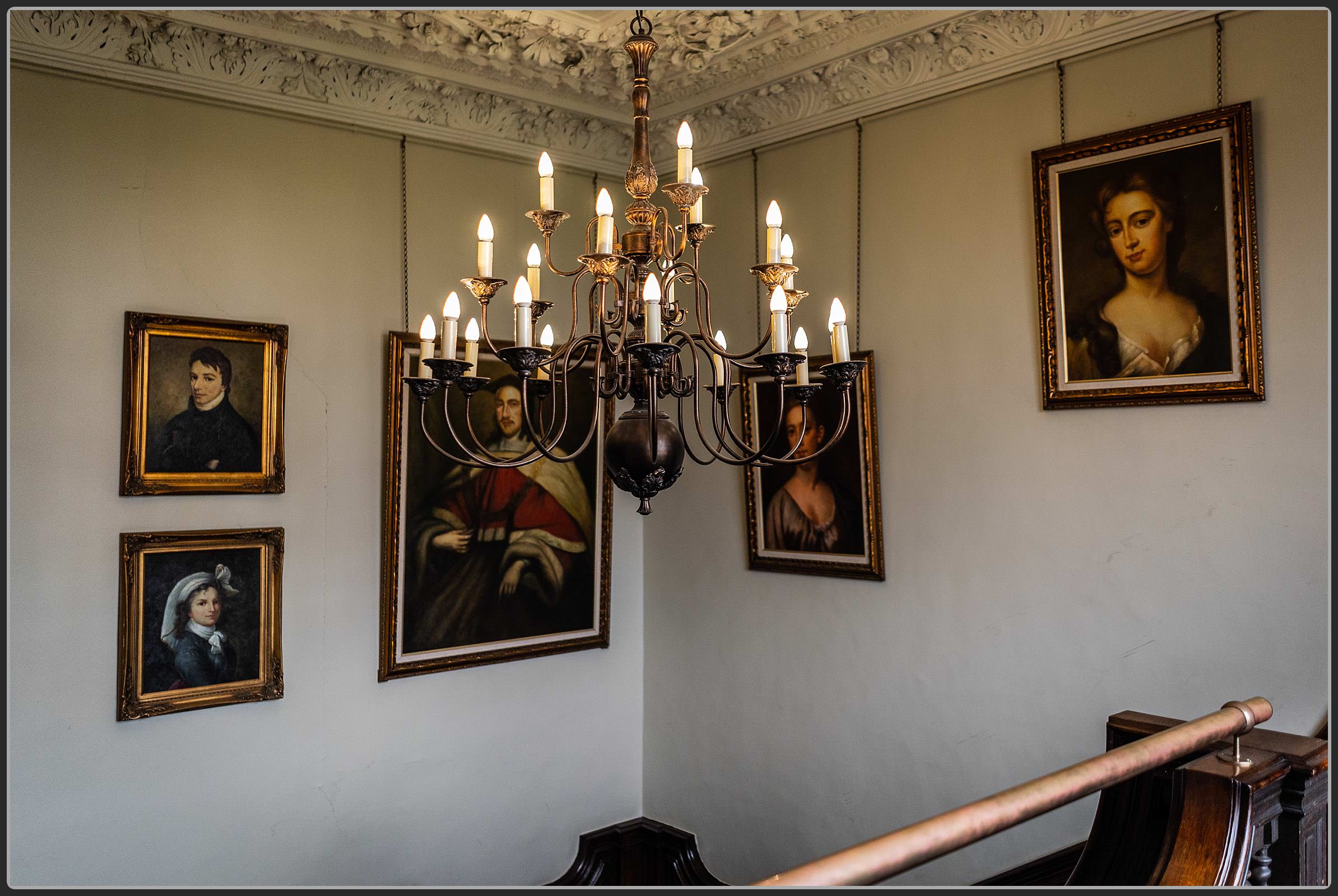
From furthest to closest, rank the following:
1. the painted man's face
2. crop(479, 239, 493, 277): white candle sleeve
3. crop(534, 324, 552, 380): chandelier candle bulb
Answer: the painted man's face
crop(534, 324, 552, 380): chandelier candle bulb
crop(479, 239, 493, 277): white candle sleeve

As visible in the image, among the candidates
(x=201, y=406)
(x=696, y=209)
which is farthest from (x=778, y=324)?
(x=201, y=406)

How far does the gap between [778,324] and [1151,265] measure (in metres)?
1.55

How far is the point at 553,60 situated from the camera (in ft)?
Answer: 11.9

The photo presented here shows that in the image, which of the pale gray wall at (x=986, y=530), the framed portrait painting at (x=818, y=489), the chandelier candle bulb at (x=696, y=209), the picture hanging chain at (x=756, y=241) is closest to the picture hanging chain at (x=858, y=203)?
the pale gray wall at (x=986, y=530)

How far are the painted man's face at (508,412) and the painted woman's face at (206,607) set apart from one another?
115 cm

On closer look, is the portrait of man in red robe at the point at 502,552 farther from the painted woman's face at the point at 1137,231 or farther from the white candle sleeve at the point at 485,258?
the painted woman's face at the point at 1137,231

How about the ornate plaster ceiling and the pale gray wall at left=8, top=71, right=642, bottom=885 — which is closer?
the pale gray wall at left=8, top=71, right=642, bottom=885

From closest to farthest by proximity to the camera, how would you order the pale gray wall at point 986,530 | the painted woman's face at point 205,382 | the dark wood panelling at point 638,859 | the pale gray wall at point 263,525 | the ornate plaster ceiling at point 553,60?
the pale gray wall at point 986,530, the pale gray wall at point 263,525, the ornate plaster ceiling at point 553,60, the painted woman's face at point 205,382, the dark wood panelling at point 638,859

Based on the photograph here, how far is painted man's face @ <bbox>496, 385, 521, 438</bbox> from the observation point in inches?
149

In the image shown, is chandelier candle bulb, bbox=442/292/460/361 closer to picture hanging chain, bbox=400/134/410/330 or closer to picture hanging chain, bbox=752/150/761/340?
picture hanging chain, bbox=400/134/410/330

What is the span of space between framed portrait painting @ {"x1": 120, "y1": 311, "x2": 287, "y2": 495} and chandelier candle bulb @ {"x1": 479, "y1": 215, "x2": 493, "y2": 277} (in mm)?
1565

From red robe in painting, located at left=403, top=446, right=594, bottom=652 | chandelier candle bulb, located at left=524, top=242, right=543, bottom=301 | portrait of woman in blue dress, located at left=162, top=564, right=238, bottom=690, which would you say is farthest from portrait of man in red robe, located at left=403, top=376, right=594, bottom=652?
chandelier candle bulb, located at left=524, top=242, right=543, bottom=301

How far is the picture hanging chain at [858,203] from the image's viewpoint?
3.57m

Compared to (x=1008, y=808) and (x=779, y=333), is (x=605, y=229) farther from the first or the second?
(x=1008, y=808)
